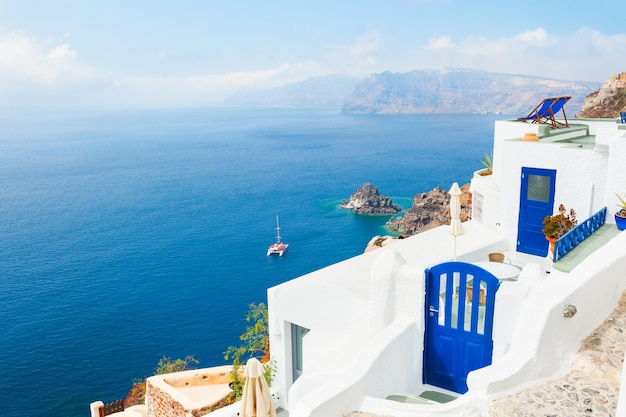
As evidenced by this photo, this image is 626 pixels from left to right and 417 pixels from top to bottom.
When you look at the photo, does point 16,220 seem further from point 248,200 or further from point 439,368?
point 439,368

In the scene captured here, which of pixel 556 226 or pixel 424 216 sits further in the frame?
pixel 424 216

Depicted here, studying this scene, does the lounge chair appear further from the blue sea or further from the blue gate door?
the blue sea

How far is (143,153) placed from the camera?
15725cm

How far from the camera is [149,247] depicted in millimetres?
66750

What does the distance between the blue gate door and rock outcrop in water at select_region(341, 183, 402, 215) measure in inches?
2847

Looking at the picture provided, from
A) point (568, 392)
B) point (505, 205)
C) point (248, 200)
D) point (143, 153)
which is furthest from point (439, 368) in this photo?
point (143, 153)

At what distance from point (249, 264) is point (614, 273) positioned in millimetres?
55450

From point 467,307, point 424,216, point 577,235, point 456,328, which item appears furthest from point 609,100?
point 456,328

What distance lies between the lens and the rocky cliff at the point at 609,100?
64.3 metres

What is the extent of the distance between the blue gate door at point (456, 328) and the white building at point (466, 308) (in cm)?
2

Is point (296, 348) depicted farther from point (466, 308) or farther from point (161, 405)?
point (161, 405)

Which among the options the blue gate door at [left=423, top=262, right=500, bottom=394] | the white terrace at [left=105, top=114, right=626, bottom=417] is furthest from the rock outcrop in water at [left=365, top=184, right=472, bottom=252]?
the blue gate door at [left=423, top=262, right=500, bottom=394]

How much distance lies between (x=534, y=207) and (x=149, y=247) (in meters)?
59.8

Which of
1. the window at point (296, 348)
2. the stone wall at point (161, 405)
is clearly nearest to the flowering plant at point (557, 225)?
the window at point (296, 348)
